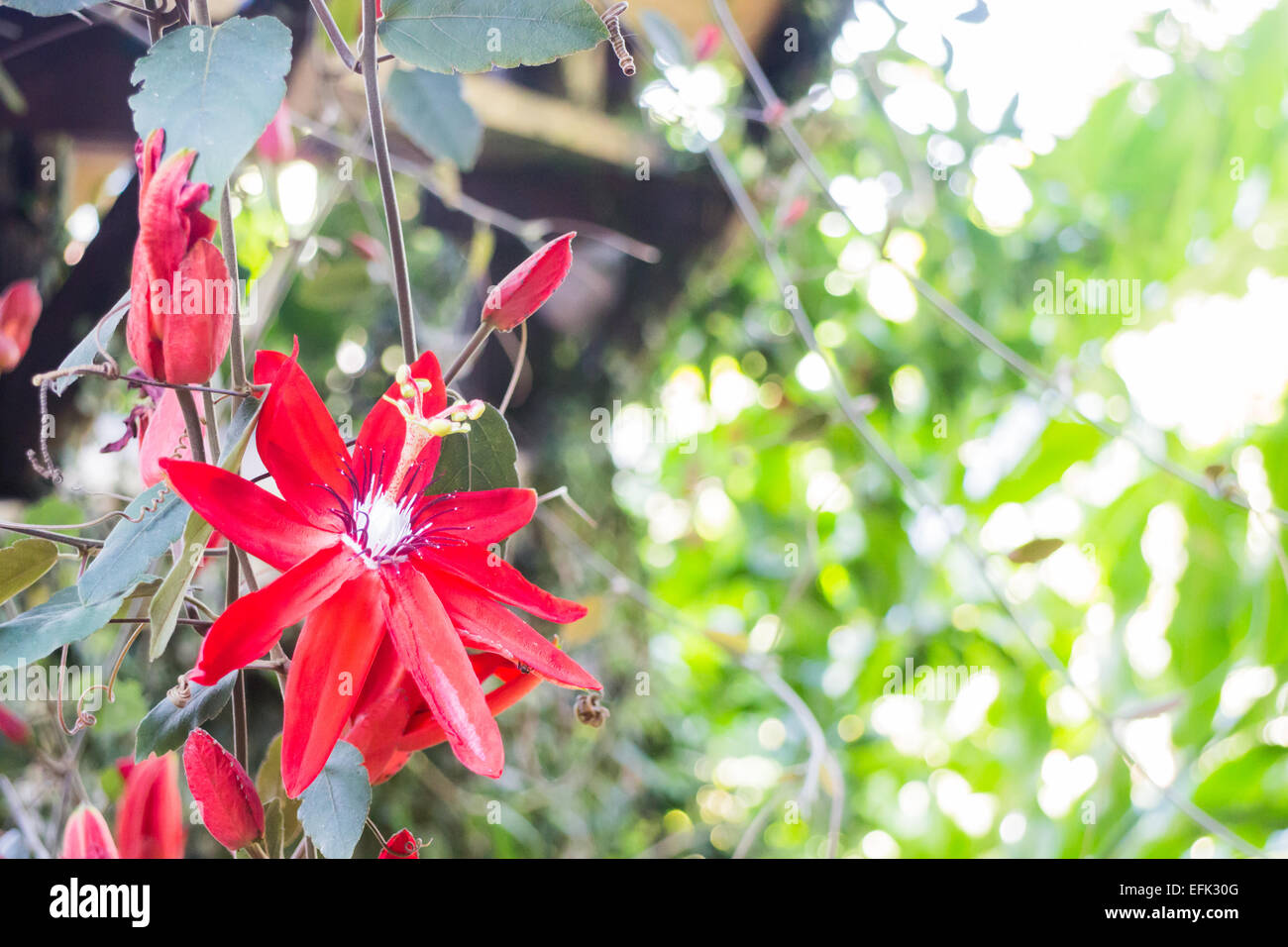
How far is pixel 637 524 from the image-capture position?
0.82 m

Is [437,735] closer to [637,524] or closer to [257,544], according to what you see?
[257,544]

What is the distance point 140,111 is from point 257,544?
11 cm

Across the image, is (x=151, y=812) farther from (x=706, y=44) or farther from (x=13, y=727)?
(x=706, y=44)

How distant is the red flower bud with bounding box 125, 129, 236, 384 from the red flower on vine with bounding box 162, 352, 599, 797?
0.06 feet

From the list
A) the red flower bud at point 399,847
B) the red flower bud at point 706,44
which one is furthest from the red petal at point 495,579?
the red flower bud at point 706,44

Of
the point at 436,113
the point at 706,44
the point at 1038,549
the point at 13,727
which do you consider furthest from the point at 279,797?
the point at 706,44

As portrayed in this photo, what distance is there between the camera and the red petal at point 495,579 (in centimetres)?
26

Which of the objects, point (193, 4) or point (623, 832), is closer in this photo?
point (193, 4)

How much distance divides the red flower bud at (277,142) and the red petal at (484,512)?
25 cm

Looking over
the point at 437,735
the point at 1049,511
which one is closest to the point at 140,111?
the point at 437,735

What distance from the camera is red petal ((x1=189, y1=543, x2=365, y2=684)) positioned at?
21cm

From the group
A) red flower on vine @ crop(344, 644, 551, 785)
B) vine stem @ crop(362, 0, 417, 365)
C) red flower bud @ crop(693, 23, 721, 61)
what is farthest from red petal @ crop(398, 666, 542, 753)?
red flower bud @ crop(693, 23, 721, 61)

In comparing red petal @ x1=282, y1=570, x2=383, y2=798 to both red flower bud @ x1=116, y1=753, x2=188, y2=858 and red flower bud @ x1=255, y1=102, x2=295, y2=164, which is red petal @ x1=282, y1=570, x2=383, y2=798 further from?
red flower bud @ x1=255, y1=102, x2=295, y2=164
